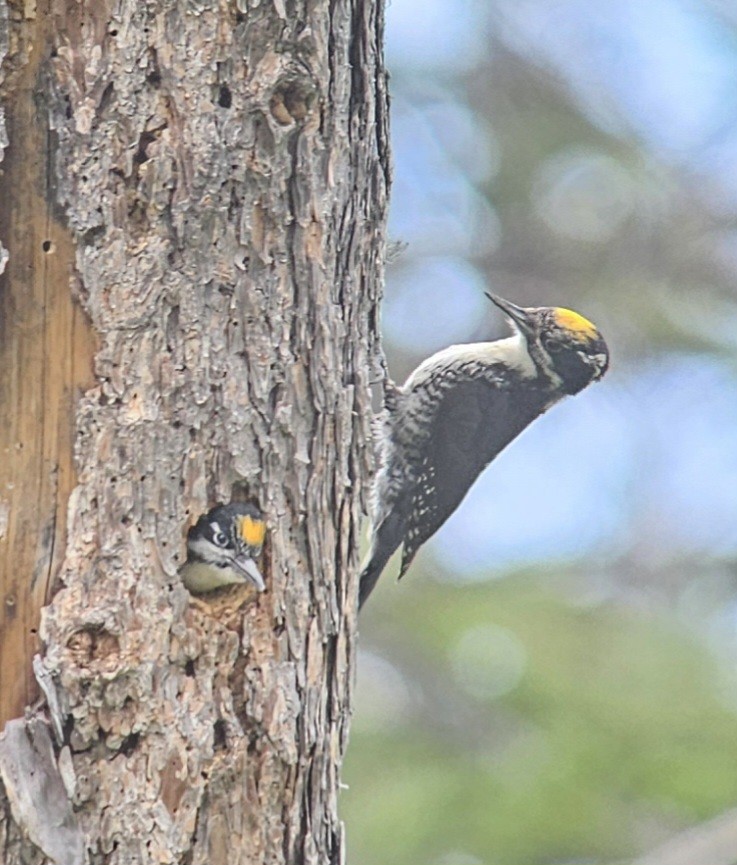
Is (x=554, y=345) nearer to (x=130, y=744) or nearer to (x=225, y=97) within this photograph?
(x=225, y=97)

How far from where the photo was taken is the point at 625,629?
8992 mm

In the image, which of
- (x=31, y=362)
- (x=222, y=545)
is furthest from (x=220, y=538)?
(x=31, y=362)

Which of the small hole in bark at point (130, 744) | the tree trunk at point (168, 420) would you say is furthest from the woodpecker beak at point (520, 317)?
the small hole in bark at point (130, 744)

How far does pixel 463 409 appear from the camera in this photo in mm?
5102

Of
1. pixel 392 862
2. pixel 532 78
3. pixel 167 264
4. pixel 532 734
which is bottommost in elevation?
pixel 392 862

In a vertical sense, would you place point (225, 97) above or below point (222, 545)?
above

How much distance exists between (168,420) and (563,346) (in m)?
2.33

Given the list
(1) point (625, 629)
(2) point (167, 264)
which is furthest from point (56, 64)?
(1) point (625, 629)

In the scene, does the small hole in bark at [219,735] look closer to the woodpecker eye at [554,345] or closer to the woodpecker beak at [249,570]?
the woodpecker beak at [249,570]

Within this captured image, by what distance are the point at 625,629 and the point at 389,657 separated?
4.89ft

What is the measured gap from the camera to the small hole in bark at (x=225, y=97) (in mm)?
3039

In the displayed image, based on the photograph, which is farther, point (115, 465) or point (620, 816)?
point (620, 816)

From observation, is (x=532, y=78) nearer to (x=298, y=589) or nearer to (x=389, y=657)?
(x=389, y=657)

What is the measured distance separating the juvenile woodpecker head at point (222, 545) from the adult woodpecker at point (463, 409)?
1.70m
